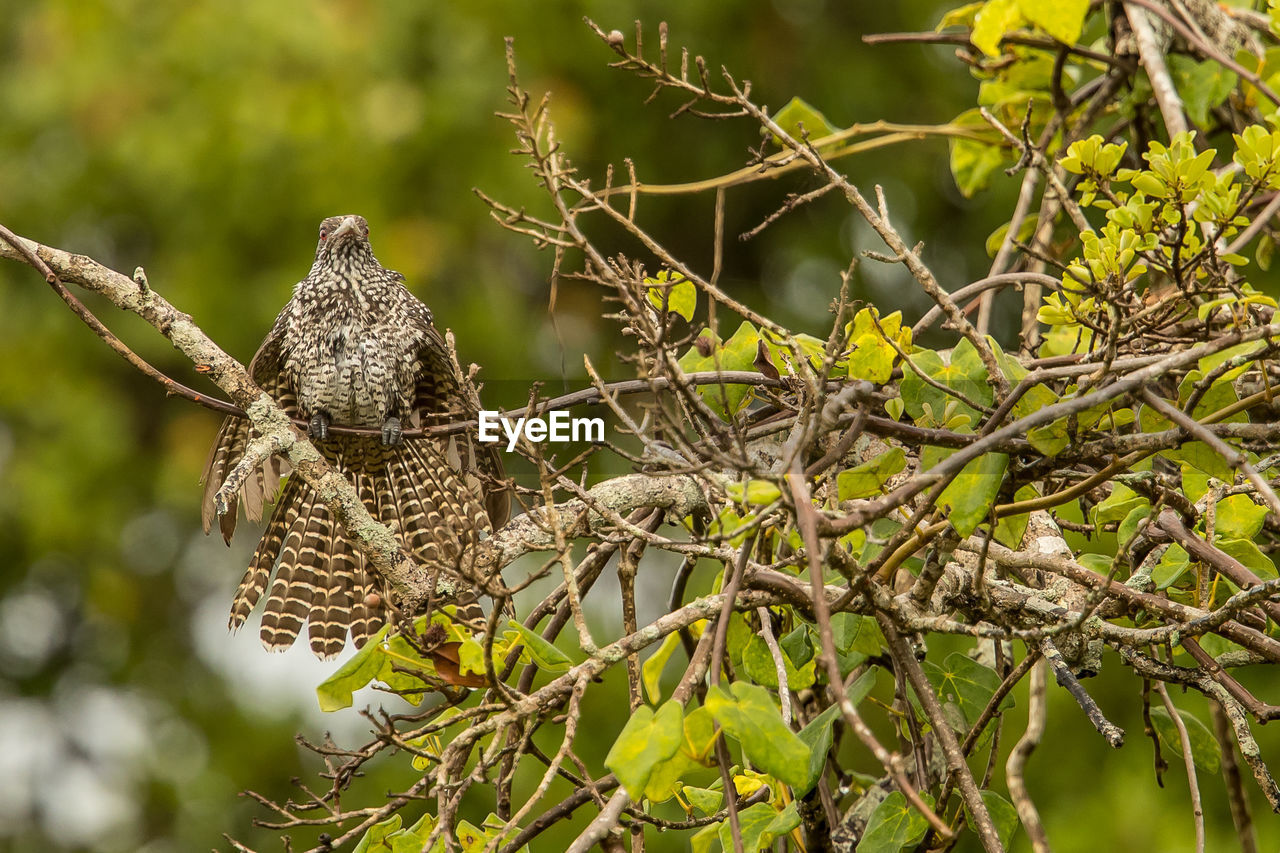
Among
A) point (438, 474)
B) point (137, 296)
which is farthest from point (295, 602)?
point (137, 296)

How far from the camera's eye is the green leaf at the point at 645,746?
1.42 m

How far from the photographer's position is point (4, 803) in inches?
314

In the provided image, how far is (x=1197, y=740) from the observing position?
2111mm

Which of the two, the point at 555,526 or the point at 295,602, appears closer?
the point at 555,526

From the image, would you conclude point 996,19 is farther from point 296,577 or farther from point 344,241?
point 296,577

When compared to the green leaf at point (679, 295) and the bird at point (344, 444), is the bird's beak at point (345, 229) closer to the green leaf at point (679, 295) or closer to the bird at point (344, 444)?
the bird at point (344, 444)

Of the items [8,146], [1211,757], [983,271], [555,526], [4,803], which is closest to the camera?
[555,526]

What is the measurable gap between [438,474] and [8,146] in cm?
512

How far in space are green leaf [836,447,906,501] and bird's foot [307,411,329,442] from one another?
6.37ft

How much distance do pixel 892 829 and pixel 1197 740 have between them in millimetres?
637

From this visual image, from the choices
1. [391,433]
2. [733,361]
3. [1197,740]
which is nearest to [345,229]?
[391,433]

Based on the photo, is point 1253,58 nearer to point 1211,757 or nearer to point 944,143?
point 1211,757

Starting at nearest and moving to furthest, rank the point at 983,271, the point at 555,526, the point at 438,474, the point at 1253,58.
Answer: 1. the point at 555,526
2. the point at 1253,58
3. the point at 438,474
4. the point at 983,271

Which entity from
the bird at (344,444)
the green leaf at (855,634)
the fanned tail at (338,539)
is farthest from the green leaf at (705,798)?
the bird at (344,444)
